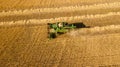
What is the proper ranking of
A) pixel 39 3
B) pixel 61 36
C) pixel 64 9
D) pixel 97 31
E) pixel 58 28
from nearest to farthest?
1. pixel 61 36
2. pixel 97 31
3. pixel 58 28
4. pixel 64 9
5. pixel 39 3

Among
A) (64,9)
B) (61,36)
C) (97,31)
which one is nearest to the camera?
(61,36)

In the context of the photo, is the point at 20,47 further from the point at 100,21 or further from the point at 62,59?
the point at 100,21

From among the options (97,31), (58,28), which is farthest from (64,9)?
(97,31)

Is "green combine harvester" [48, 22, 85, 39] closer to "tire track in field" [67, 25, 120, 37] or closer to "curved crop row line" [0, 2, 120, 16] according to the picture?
"tire track in field" [67, 25, 120, 37]

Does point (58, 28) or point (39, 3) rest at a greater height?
point (39, 3)

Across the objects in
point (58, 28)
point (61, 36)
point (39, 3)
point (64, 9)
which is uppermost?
point (39, 3)

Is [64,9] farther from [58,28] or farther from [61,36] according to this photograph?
[61,36]

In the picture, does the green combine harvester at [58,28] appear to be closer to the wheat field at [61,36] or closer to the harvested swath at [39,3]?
the wheat field at [61,36]

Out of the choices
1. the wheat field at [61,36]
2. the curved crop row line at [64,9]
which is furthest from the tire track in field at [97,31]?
the curved crop row line at [64,9]

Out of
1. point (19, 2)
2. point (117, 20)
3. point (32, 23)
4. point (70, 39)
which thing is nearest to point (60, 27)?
point (70, 39)
